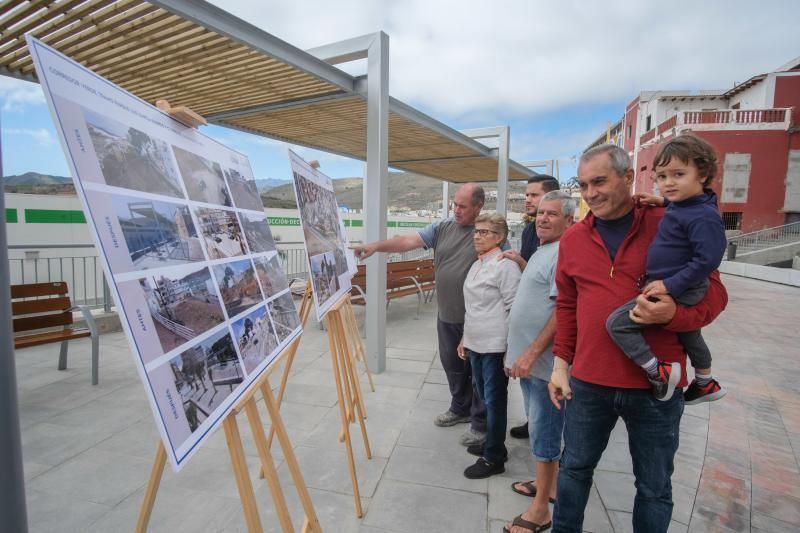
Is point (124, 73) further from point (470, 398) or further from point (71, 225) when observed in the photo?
point (71, 225)

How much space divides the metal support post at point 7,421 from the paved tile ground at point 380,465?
115cm

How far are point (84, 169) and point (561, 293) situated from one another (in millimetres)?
1720

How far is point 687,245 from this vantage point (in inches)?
59.5

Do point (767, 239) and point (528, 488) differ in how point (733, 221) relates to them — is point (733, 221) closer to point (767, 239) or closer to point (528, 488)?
point (767, 239)

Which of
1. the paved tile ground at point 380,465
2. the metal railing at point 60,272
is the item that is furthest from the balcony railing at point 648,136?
the metal railing at point 60,272

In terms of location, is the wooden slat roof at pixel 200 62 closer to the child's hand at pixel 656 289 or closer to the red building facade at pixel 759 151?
the child's hand at pixel 656 289

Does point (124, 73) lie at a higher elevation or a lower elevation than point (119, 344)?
higher

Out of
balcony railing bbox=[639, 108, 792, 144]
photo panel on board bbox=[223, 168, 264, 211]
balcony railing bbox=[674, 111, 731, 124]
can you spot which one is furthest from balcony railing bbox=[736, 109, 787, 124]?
photo panel on board bbox=[223, 168, 264, 211]

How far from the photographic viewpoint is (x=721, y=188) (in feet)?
77.7

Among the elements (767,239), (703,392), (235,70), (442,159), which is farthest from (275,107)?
(767,239)

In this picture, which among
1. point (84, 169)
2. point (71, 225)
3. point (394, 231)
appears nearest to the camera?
point (84, 169)

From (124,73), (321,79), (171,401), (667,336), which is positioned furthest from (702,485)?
(124,73)

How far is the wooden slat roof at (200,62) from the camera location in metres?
3.08

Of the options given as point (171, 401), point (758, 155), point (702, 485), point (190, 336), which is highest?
point (758, 155)
